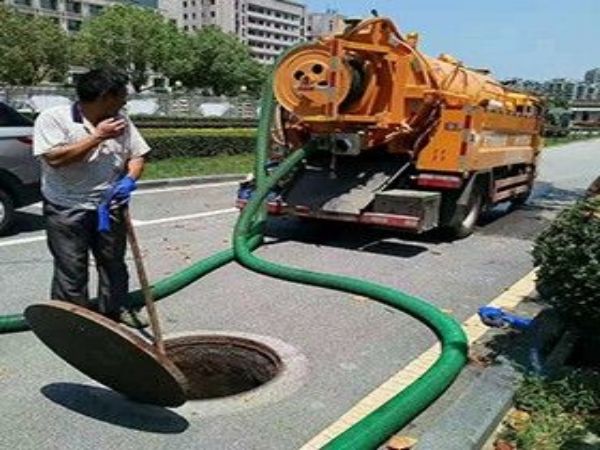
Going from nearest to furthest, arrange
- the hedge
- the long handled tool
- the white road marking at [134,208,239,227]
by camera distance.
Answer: the long handled tool
the white road marking at [134,208,239,227]
the hedge

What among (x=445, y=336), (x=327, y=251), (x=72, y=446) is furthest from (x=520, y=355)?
(x=327, y=251)

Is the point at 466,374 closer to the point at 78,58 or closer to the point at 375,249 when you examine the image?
the point at 375,249

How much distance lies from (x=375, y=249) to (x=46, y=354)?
4385mm

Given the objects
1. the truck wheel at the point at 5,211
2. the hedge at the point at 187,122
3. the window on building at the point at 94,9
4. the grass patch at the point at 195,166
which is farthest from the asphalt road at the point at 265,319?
the window on building at the point at 94,9

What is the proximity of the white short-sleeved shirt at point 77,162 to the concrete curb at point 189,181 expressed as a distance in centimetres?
821

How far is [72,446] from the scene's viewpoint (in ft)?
11.7

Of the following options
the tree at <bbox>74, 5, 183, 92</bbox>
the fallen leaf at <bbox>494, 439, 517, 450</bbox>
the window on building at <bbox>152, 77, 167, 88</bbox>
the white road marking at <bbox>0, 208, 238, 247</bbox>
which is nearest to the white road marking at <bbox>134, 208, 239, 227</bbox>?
the white road marking at <bbox>0, 208, 238, 247</bbox>

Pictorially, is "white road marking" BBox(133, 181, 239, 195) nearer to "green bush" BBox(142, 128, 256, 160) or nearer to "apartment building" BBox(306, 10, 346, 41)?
"green bush" BBox(142, 128, 256, 160)

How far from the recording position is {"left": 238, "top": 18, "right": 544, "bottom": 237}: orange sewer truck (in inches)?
310

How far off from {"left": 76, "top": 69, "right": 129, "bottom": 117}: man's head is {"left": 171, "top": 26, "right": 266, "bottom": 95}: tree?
8230 cm

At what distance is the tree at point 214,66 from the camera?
86.0 metres

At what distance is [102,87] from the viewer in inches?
165

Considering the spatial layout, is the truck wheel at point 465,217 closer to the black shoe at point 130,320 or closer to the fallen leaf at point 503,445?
the black shoe at point 130,320

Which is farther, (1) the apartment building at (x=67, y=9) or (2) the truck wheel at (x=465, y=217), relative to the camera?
(1) the apartment building at (x=67, y=9)
